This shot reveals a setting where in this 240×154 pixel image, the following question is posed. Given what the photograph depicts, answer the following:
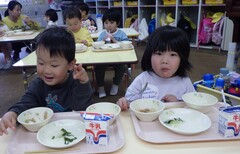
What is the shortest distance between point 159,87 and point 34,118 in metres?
0.68

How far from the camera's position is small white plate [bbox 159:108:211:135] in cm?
73

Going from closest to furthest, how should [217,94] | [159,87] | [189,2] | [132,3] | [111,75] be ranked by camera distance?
[159,87] → [217,94] → [111,75] → [189,2] → [132,3]

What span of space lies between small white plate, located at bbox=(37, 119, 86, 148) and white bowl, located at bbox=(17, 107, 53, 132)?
0.02m

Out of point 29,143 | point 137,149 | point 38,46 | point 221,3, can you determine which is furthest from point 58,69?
point 221,3

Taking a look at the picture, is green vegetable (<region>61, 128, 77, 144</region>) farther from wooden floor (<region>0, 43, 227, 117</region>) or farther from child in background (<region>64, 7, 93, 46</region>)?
child in background (<region>64, 7, 93, 46</region>)

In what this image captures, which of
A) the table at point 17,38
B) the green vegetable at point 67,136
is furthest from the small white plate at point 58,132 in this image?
the table at point 17,38

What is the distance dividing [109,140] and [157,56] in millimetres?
553

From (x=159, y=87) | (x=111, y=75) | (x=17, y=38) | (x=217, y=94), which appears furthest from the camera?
(x=111, y=75)

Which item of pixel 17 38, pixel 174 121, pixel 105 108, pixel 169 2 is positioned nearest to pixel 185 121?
pixel 174 121

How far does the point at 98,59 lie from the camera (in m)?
1.86

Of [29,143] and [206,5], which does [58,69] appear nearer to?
[29,143]

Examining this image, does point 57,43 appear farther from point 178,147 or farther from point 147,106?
point 178,147

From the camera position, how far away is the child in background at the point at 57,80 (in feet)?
3.21

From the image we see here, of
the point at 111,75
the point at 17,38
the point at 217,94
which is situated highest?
the point at 17,38
